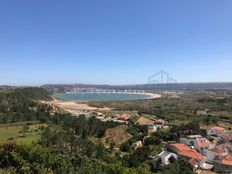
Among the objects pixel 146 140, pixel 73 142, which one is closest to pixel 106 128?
pixel 146 140

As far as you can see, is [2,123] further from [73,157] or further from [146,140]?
[73,157]

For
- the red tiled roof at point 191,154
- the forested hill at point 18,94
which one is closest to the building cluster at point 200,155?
the red tiled roof at point 191,154

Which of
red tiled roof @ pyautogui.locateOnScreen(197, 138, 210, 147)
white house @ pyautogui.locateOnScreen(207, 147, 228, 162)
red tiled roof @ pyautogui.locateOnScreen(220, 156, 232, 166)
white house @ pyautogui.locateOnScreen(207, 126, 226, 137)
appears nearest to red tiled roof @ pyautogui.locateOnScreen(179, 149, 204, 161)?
white house @ pyautogui.locateOnScreen(207, 147, 228, 162)

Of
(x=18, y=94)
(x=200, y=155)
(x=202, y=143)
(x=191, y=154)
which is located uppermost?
(x=18, y=94)

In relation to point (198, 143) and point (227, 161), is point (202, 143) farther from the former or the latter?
point (227, 161)

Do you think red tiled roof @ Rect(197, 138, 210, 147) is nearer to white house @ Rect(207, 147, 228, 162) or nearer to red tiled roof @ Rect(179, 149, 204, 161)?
white house @ Rect(207, 147, 228, 162)

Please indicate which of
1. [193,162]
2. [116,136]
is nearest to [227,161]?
[193,162]
